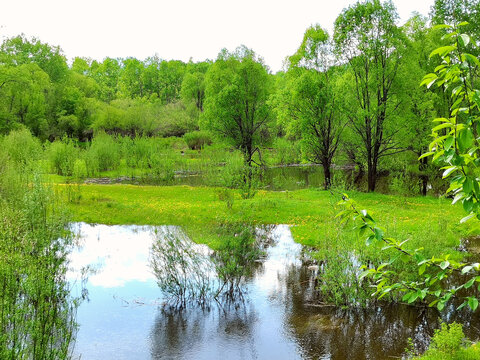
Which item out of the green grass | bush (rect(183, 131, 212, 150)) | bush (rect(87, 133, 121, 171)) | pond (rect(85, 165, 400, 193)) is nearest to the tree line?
pond (rect(85, 165, 400, 193))

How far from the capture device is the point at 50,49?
74375 millimetres

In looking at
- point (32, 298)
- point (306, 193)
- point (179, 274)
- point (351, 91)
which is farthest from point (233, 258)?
Result: point (351, 91)

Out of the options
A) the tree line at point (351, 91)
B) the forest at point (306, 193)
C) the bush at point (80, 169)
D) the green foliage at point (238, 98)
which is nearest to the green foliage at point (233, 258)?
the forest at point (306, 193)

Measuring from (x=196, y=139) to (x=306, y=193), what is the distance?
121 feet

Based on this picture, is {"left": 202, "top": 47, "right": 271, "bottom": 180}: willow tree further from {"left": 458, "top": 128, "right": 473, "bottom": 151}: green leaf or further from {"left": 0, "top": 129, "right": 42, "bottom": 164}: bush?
{"left": 458, "top": 128, "right": 473, "bottom": 151}: green leaf

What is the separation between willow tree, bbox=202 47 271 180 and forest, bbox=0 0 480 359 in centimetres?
14

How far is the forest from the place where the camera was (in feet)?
20.1

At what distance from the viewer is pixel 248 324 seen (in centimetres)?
1021

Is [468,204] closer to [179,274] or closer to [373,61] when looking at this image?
[179,274]

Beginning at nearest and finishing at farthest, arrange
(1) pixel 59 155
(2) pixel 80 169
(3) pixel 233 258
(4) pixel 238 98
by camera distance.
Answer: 1. (3) pixel 233 258
2. (2) pixel 80 169
3. (4) pixel 238 98
4. (1) pixel 59 155

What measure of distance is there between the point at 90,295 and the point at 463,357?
9831mm

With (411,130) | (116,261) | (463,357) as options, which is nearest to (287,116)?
(411,130)

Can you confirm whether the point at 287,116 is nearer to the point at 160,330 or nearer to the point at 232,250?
the point at 232,250

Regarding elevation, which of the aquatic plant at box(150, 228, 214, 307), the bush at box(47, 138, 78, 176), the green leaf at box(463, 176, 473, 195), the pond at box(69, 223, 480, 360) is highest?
the bush at box(47, 138, 78, 176)
